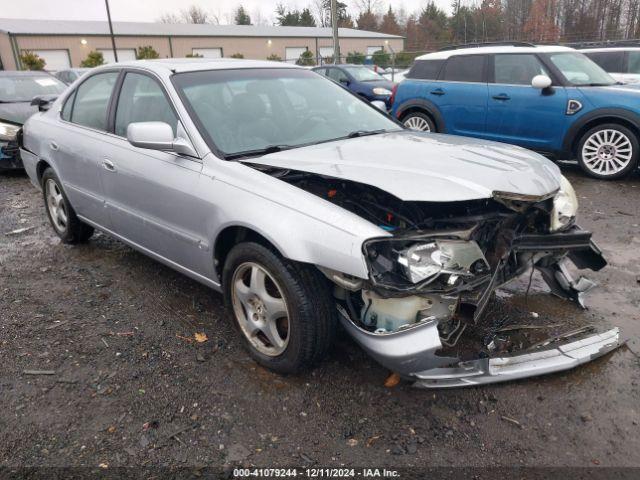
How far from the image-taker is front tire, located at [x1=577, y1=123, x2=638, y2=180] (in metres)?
6.51

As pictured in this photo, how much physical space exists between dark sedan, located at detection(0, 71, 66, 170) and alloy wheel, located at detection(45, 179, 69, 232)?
3193 mm

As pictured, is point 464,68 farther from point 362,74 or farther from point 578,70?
point 362,74

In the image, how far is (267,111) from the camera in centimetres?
340

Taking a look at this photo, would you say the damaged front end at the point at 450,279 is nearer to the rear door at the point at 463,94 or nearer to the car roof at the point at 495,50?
the rear door at the point at 463,94

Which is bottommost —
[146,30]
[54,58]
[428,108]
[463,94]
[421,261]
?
[421,261]

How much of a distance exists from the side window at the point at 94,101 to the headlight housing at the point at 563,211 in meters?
3.23

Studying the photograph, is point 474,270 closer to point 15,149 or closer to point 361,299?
point 361,299

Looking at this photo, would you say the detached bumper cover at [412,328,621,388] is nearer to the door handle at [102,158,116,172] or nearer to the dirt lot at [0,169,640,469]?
the dirt lot at [0,169,640,469]

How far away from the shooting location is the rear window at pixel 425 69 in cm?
821

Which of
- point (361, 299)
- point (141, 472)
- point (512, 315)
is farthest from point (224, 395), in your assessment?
point (512, 315)

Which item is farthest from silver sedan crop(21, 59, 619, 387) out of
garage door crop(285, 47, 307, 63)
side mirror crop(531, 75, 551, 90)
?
garage door crop(285, 47, 307, 63)

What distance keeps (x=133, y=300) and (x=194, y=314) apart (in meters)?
0.58

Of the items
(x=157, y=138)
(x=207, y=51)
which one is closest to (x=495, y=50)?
(x=157, y=138)

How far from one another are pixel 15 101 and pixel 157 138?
24.2 feet
